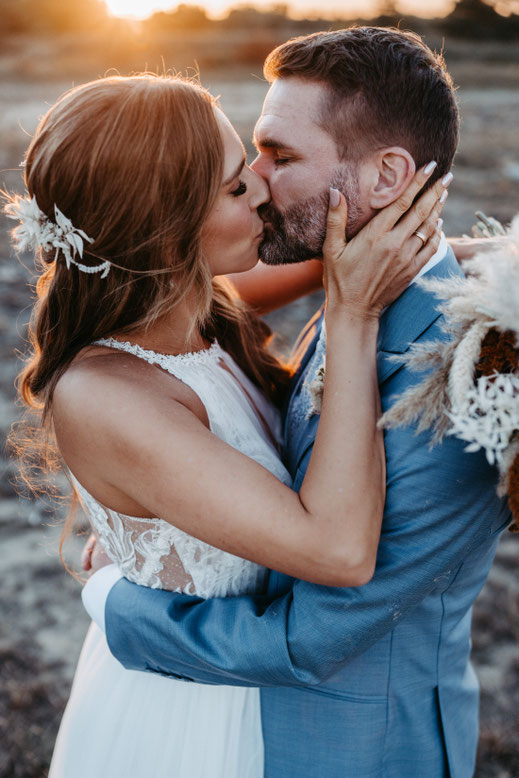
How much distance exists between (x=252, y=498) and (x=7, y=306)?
6318 millimetres

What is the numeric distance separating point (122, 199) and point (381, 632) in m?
1.28

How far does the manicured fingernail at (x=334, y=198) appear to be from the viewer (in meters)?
1.96

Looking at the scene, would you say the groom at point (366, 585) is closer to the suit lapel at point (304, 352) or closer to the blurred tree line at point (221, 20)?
the suit lapel at point (304, 352)

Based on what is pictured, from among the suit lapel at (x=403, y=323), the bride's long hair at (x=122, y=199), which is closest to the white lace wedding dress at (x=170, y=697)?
the bride's long hair at (x=122, y=199)

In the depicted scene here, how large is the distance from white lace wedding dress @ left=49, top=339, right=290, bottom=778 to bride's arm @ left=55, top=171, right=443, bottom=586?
17 cm

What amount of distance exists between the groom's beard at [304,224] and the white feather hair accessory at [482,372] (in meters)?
0.74

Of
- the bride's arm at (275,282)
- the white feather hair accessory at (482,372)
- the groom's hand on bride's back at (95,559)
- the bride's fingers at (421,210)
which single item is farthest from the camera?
the bride's arm at (275,282)

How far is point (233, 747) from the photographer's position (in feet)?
6.08

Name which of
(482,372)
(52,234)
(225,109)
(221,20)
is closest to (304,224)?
(52,234)

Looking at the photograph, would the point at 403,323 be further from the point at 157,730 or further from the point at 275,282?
→ the point at 157,730

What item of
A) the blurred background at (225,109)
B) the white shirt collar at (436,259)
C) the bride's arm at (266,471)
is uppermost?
the white shirt collar at (436,259)

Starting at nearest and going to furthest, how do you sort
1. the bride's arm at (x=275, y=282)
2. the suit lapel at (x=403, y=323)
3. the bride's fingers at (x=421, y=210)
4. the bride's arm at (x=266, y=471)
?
the bride's arm at (x=266, y=471)
the suit lapel at (x=403, y=323)
the bride's fingers at (x=421, y=210)
the bride's arm at (x=275, y=282)

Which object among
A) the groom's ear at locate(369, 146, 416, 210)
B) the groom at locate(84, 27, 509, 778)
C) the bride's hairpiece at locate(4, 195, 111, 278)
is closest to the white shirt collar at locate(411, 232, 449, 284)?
the groom at locate(84, 27, 509, 778)

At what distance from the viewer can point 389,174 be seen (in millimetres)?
1978
